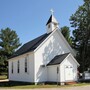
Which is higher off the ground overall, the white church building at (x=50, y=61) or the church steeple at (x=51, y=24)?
the church steeple at (x=51, y=24)

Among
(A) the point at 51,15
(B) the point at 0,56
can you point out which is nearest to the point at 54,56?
(A) the point at 51,15

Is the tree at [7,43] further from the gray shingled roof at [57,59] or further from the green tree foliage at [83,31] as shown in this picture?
the gray shingled roof at [57,59]

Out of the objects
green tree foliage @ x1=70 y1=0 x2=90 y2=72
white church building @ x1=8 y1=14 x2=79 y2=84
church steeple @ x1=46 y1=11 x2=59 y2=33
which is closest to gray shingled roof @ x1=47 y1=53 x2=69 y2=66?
white church building @ x1=8 y1=14 x2=79 y2=84

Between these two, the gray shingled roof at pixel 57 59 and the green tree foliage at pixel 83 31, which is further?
the green tree foliage at pixel 83 31

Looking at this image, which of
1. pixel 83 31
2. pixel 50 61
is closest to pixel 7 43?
pixel 83 31

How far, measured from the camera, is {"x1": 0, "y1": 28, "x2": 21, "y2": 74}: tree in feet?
226

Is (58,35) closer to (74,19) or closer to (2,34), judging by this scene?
(74,19)

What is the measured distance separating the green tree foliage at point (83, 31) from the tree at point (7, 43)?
1284 inches

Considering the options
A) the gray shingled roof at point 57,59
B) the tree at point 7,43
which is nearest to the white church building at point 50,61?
the gray shingled roof at point 57,59

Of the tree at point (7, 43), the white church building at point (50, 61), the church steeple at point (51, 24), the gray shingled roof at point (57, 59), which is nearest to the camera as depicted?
the gray shingled roof at point (57, 59)

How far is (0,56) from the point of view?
68.6 m

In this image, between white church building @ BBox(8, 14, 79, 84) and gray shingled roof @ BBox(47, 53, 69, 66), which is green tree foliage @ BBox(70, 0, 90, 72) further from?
gray shingled roof @ BBox(47, 53, 69, 66)

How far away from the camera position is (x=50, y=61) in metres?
33.9

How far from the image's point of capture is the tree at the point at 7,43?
226ft
